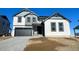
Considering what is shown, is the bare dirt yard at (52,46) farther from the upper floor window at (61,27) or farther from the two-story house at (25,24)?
the two-story house at (25,24)

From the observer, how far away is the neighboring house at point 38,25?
89.9 ft

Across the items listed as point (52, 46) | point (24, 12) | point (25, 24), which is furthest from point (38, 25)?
point (52, 46)

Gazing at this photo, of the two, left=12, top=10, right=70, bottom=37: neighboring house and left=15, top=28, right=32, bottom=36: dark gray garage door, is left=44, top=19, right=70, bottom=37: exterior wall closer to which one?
left=12, top=10, right=70, bottom=37: neighboring house

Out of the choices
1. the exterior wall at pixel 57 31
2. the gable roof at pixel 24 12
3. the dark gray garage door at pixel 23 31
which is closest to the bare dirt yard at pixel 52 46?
the exterior wall at pixel 57 31

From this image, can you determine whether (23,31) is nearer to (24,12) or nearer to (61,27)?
(24,12)

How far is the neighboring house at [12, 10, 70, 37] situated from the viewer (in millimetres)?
27406

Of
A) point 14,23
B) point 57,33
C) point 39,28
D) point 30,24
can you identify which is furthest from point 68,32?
point 14,23

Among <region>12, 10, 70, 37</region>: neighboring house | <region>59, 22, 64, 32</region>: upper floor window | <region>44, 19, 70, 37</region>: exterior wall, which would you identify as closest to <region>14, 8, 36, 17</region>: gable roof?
<region>12, 10, 70, 37</region>: neighboring house

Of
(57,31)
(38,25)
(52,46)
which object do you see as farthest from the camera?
(38,25)

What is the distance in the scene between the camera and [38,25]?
30.4 m

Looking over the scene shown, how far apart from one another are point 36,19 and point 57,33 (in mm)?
6480
